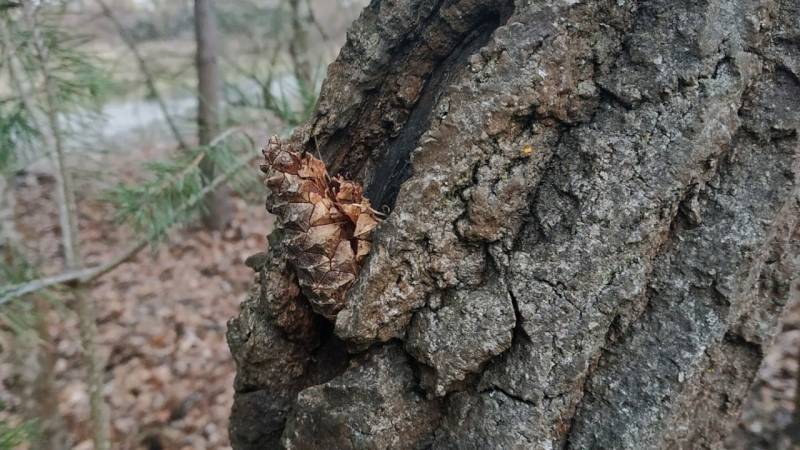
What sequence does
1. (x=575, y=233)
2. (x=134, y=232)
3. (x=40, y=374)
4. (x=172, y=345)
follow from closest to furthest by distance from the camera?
(x=575, y=233), (x=134, y=232), (x=40, y=374), (x=172, y=345)

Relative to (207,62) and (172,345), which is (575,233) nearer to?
(172,345)

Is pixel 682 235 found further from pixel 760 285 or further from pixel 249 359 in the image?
pixel 249 359

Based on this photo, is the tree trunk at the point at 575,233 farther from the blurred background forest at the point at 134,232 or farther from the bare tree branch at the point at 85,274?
the bare tree branch at the point at 85,274

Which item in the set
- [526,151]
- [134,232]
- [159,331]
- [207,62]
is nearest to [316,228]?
[526,151]

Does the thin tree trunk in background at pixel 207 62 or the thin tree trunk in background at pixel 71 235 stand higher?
the thin tree trunk in background at pixel 207 62

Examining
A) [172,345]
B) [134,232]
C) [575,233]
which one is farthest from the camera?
[172,345]

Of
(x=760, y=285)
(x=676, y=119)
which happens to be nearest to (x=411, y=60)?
(x=676, y=119)

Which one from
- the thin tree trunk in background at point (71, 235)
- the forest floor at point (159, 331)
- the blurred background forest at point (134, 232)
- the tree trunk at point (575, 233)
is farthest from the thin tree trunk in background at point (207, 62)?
the tree trunk at point (575, 233)

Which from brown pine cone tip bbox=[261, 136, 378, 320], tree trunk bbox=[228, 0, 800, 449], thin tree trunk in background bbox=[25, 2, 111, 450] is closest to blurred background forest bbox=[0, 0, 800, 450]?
thin tree trunk in background bbox=[25, 2, 111, 450]
